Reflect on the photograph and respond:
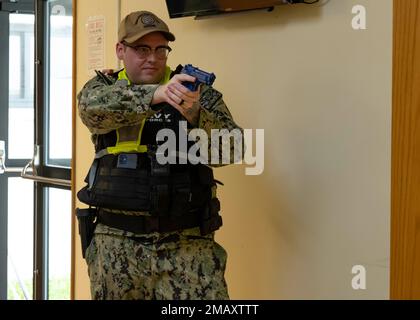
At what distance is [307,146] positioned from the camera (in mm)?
2070

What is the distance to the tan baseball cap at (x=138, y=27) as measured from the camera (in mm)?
1860

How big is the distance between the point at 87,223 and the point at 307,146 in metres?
0.72

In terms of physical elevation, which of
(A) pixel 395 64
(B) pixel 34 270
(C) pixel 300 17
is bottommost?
(B) pixel 34 270

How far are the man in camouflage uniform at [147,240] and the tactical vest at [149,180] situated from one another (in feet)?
0.14

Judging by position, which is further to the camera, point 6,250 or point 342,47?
point 6,250

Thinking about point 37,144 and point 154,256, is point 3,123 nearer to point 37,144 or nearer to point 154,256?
point 37,144

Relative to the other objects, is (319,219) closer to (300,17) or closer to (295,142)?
(295,142)

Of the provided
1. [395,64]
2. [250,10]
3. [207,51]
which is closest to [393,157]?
[395,64]

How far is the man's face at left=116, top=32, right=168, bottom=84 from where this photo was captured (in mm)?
1883

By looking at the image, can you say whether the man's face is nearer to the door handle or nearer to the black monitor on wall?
the black monitor on wall

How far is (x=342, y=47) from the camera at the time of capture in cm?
196

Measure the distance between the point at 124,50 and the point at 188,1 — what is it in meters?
0.53

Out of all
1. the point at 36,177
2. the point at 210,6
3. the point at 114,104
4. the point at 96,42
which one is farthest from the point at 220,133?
the point at 36,177

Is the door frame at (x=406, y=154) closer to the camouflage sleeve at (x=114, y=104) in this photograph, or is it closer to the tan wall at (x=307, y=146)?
the tan wall at (x=307, y=146)
